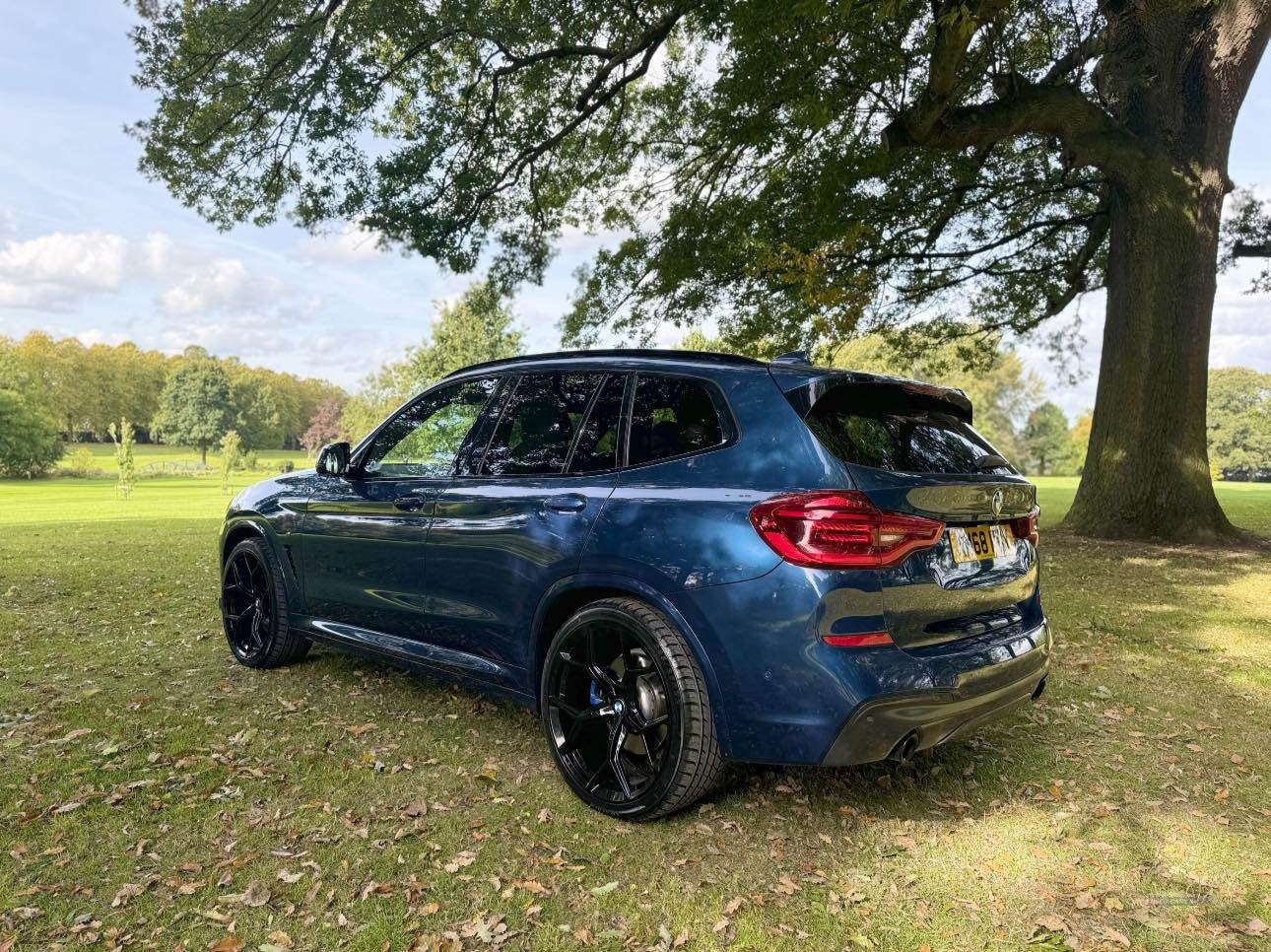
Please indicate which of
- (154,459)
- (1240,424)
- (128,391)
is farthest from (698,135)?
(128,391)

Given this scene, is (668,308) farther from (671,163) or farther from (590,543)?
(590,543)

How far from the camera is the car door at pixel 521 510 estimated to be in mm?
3432

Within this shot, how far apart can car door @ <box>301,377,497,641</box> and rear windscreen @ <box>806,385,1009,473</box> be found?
1.80m

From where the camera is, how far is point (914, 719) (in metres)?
2.84

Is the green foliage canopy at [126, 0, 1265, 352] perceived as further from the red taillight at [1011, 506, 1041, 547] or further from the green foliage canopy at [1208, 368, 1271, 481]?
the green foliage canopy at [1208, 368, 1271, 481]

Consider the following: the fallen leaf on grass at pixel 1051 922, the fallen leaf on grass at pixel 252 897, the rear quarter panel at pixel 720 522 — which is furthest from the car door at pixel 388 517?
the fallen leaf on grass at pixel 1051 922

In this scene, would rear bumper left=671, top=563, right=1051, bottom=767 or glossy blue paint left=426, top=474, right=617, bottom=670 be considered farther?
glossy blue paint left=426, top=474, right=617, bottom=670

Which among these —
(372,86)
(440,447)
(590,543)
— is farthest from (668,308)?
(590,543)

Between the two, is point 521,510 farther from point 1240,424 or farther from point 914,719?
point 1240,424

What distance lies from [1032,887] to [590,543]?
1.94m

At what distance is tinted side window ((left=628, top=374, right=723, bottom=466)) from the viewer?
3.21 metres

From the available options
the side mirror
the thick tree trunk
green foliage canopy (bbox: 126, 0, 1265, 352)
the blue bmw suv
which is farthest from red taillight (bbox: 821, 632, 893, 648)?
the thick tree trunk

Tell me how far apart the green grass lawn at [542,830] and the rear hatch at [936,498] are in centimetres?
83

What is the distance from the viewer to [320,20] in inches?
437
